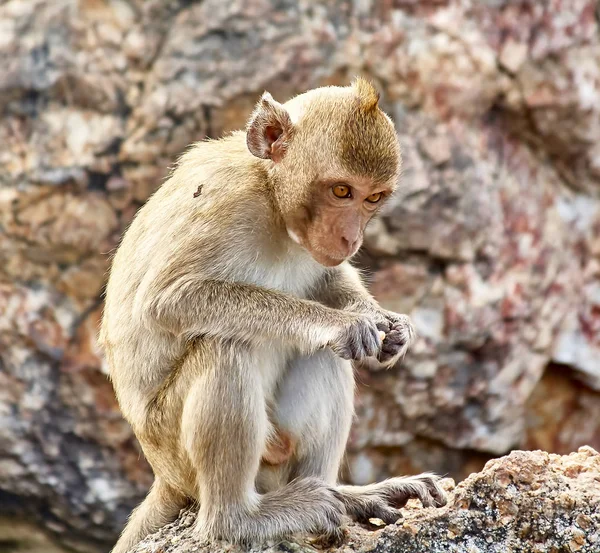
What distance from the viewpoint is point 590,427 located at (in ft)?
28.1

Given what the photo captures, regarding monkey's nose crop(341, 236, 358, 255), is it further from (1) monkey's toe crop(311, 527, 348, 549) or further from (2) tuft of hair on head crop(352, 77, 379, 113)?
(1) monkey's toe crop(311, 527, 348, 549)

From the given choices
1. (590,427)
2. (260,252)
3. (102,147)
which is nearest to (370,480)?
(590,427)

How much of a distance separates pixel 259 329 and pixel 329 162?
2.55 feet

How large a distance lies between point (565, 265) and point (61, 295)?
398cm

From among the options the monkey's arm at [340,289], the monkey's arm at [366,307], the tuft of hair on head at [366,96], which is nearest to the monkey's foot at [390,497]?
the monkey's arm at [366,307]

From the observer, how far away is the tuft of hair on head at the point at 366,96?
436 centimetres

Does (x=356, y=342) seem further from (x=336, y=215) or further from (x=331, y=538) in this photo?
(x=331, y=538)

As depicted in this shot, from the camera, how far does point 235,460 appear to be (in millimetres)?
4207

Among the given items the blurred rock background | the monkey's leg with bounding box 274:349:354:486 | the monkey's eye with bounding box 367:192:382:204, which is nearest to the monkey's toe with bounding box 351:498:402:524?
the monkey's leg with bounding box 274:349:354:486

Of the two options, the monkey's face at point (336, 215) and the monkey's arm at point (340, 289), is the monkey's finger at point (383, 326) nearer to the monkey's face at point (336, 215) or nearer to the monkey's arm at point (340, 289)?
the monkey's face at point (336, 215)

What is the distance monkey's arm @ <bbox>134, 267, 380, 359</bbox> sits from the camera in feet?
14.3

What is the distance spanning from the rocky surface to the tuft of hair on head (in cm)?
158

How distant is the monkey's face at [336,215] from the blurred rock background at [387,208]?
308 cm

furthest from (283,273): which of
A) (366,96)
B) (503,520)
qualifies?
(503,520)
